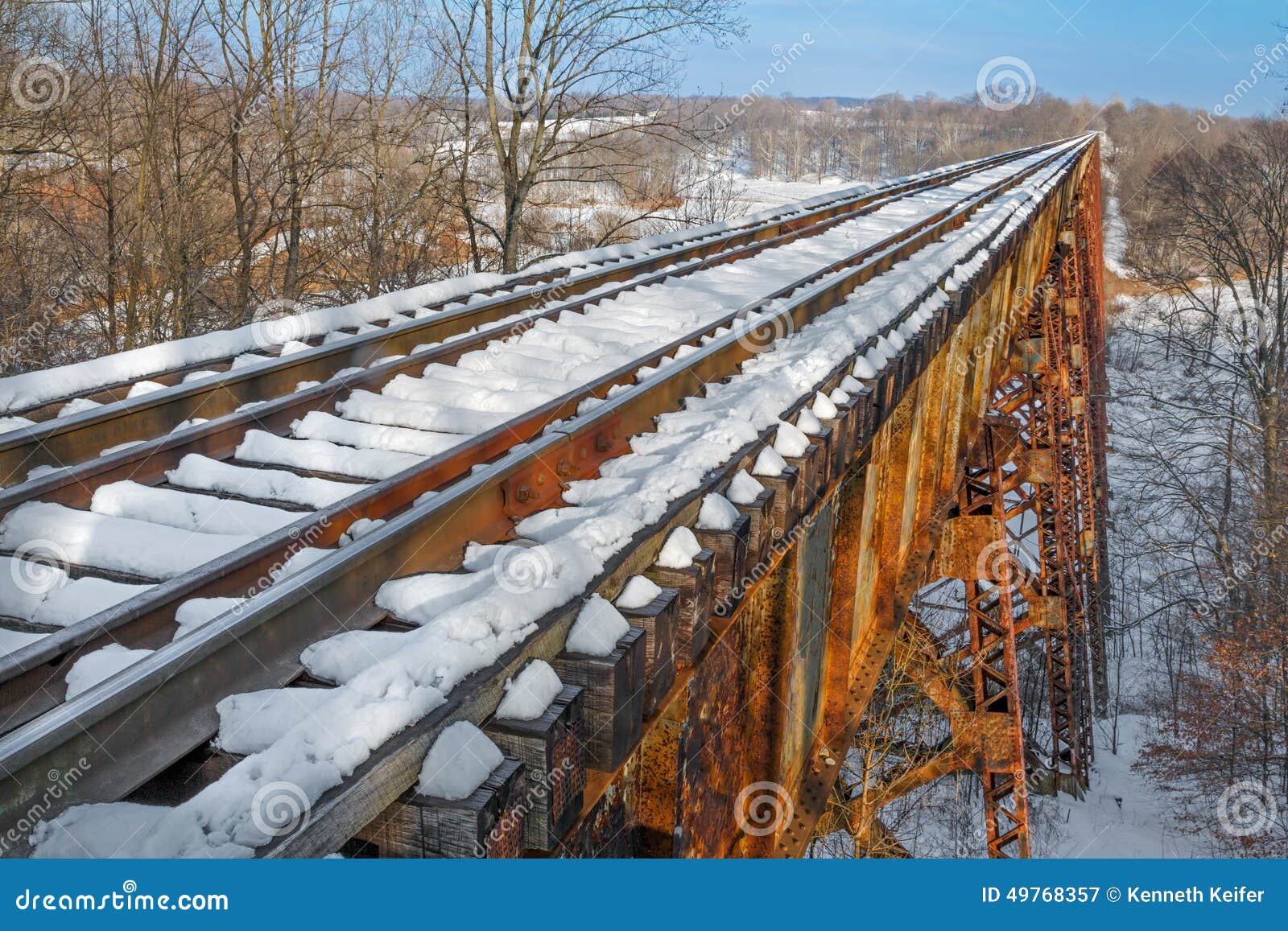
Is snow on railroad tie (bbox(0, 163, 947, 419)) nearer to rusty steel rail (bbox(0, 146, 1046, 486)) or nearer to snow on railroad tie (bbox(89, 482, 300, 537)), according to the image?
rusty steel rail (bbox(0, 146, 1046, 486))

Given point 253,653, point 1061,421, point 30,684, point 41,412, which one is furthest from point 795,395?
point 1061,421

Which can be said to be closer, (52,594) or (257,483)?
(52,594)

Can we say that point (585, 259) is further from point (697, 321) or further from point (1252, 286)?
point (1252, 286)

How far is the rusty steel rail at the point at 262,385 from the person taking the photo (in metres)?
3.38
